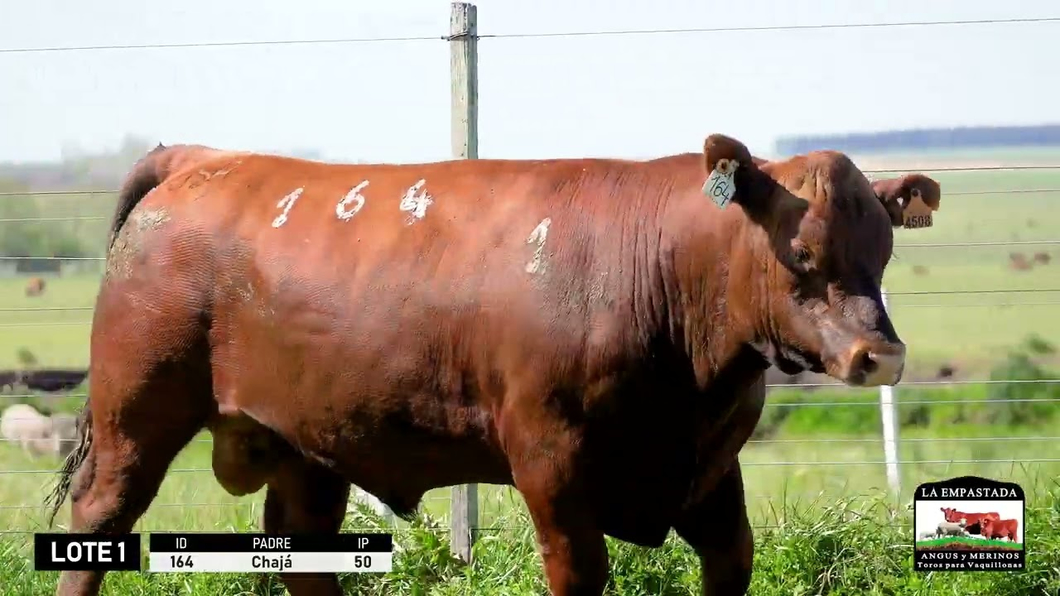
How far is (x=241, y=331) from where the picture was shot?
4.82m

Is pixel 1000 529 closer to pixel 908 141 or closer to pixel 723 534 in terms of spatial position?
pixel 723 534

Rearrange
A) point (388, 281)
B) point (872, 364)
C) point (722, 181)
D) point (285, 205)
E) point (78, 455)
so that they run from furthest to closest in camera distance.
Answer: point (78, 455) → point (285, 205) → point (388, 281) → point (722, 181) → point (872, 364)

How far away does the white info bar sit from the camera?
5.36 meters

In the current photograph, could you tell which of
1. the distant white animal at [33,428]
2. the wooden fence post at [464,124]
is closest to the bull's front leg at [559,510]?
the wooden fence post at [464,124]

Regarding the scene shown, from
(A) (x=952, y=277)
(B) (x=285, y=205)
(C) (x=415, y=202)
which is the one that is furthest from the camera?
(A) (x=952, y=277)

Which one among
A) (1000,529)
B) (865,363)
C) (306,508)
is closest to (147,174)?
(306,508)

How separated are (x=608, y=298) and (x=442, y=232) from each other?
27.6 inches

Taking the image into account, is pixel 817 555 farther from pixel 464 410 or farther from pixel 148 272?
pixel 148 272

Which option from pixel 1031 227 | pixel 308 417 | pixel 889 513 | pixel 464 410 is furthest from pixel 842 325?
pixel 1031 227

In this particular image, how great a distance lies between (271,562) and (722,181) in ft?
8.66

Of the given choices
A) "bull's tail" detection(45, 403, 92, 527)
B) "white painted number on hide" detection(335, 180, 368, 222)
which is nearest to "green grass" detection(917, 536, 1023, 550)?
"white painted number on hide" detection(335, 180, 368, 222)

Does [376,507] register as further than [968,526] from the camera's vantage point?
Yes

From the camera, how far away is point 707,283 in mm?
4137
